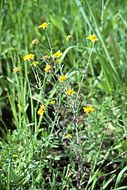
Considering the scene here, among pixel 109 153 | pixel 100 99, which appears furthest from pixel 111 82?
pixel 109 153

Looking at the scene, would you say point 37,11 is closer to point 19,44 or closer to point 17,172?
point 19,44

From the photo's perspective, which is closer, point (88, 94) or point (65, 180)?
point (65, 180)

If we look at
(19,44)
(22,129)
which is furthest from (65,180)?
(19,44)

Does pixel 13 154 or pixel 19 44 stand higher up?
pixel 19 44

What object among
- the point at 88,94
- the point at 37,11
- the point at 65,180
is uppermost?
the point at 37,11

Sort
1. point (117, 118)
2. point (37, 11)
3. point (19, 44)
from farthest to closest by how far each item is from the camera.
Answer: point (37, 11), point (19, 44), point (117, 118)

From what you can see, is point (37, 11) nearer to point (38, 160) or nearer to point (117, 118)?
point (117, 118)

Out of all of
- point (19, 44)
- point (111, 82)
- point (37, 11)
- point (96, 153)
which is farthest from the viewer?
point (37, 11)
